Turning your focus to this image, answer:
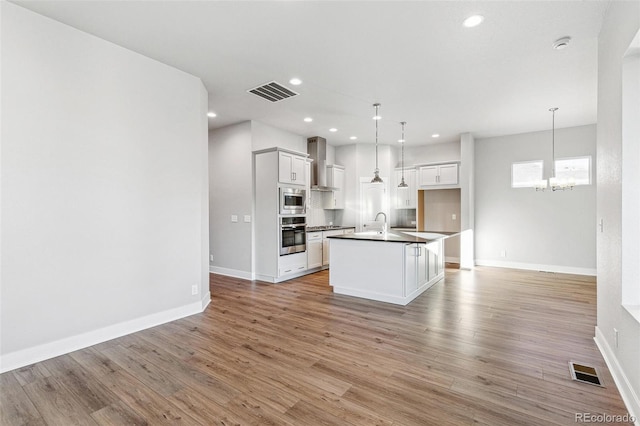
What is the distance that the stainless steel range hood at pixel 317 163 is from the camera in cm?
708

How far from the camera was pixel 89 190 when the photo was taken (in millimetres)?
2953

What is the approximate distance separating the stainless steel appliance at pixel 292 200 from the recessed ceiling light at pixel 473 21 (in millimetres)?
3726

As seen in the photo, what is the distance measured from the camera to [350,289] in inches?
184

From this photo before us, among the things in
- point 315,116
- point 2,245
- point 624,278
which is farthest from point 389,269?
point 2,245

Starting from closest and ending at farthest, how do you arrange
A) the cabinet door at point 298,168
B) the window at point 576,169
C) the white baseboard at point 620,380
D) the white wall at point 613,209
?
the white baseboard at point 620,380, the white wall at point 613,209, the cabinet door at point 298,168, the window at point 576,169

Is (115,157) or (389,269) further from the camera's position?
(389,269)

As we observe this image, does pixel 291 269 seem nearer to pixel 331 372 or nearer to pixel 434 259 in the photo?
pixel 434 259

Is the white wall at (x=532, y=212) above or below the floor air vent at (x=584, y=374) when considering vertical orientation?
above

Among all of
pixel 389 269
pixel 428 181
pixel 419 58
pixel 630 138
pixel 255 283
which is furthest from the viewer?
pixel 428 181

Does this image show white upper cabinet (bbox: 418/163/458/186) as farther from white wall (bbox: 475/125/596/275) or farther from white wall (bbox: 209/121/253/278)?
white wall (bbox: 209/121/253/278)

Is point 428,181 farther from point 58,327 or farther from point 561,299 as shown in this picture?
point 58,327

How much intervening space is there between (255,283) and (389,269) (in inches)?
100

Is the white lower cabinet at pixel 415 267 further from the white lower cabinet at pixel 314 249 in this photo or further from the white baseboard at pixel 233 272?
the white baseboard at pixel 233 272

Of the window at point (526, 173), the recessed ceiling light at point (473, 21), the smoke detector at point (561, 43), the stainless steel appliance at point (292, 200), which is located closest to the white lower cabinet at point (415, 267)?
the stainless steel appliance at point (292, 200)
